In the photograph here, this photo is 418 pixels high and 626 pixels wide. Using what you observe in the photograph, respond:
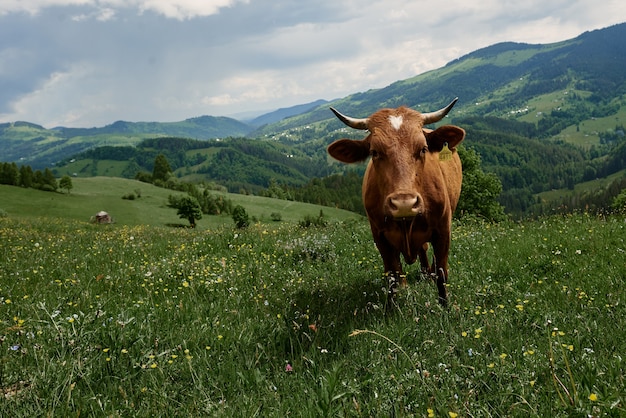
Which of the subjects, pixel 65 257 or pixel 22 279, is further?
pixel 65 257

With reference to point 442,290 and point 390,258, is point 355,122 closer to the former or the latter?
point 390,258

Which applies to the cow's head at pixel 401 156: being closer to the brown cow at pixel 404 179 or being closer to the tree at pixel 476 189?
the brown cow at pixel 404 179

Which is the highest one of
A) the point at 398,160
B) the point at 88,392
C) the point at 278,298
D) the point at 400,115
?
Result: the point at 400,115

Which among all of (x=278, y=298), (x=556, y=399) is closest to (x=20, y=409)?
(x=278, y=298)

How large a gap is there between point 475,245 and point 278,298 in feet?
19.0

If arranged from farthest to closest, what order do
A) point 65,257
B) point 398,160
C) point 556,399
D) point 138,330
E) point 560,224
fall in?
point 560,224
point 65,257
point 398,160
point 138,330
point 556,399

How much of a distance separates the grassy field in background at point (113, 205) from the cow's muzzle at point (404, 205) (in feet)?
212

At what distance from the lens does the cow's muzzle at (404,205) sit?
485 cm

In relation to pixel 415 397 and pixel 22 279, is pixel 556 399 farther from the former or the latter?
pixel 22 279

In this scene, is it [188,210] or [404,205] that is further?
[188,210]

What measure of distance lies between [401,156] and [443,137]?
4.40ft

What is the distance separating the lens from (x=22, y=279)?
7062mm

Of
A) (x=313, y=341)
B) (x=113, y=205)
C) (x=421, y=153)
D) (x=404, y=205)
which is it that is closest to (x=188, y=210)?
(x=113, y=205)

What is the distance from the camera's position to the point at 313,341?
4586 mm
